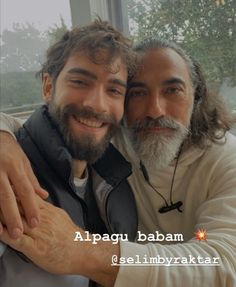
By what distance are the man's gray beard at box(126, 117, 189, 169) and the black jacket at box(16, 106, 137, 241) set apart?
4.1 inches

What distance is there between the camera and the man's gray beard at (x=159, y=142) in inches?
45.4

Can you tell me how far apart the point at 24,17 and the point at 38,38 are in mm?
120

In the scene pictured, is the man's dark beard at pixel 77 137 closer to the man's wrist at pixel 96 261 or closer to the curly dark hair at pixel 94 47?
the curly dark hair at pixel 94 47

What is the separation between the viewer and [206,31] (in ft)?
5.21

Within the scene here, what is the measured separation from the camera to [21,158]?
31.4 inches

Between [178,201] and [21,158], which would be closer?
[21,158]

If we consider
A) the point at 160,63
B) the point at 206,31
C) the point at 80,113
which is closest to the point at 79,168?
the point at 80,113

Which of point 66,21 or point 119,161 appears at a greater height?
point 66,21

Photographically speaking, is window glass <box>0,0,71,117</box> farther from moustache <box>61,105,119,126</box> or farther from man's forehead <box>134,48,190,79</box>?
moustache <box>61,105,119,126</box>

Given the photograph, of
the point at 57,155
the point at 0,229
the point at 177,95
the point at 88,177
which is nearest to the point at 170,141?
the point at 177,95

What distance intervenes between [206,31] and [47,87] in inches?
33.3

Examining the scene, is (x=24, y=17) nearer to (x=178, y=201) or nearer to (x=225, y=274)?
(x=178, y=201)

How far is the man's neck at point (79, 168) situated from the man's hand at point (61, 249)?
9.1 inches

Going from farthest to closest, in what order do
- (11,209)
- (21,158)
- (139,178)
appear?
(139,178) → (21,158) → (11,209)
